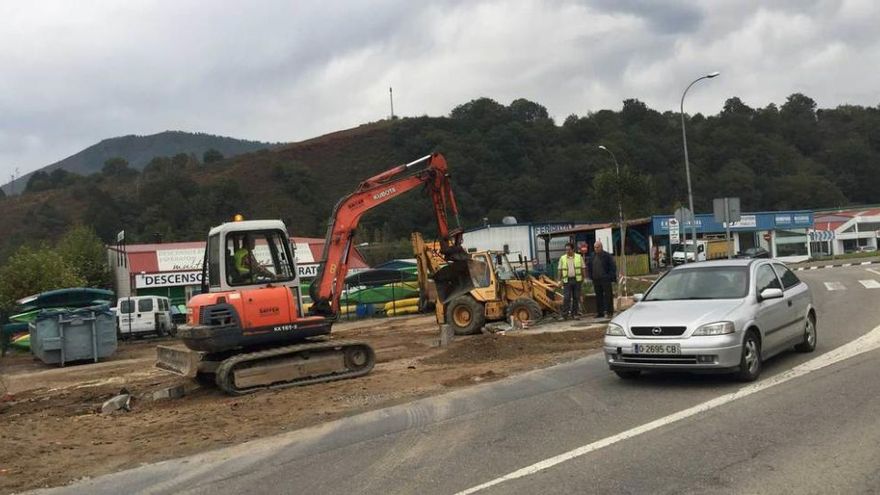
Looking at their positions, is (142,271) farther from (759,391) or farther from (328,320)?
(759,391)

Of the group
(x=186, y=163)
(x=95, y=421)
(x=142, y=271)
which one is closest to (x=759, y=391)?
(x=95, y=421)

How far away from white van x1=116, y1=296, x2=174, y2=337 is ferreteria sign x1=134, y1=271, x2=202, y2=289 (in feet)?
36.4

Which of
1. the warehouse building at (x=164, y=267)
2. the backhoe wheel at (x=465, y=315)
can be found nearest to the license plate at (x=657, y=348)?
the backhoe wheel at (x=465, y=315)

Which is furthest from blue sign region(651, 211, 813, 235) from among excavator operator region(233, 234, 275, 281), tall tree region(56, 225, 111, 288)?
excavator operator region(233, 234, 275, 281)

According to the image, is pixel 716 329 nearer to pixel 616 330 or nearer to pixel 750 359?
pixel 750 359

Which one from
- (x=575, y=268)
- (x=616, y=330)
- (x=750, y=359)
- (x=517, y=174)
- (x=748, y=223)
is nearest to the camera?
(x=750, y=359)

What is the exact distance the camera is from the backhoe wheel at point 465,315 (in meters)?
17.8

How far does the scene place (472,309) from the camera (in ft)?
58.5

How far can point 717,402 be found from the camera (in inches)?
308

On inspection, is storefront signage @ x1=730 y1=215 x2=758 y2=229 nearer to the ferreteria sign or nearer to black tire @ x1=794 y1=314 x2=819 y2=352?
the ferreteria sign

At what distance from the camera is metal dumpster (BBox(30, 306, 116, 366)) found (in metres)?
19.2

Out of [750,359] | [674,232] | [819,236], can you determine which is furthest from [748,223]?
[750,359]

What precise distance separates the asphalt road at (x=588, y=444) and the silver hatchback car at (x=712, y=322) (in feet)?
1.13

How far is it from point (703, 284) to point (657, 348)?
166cm
